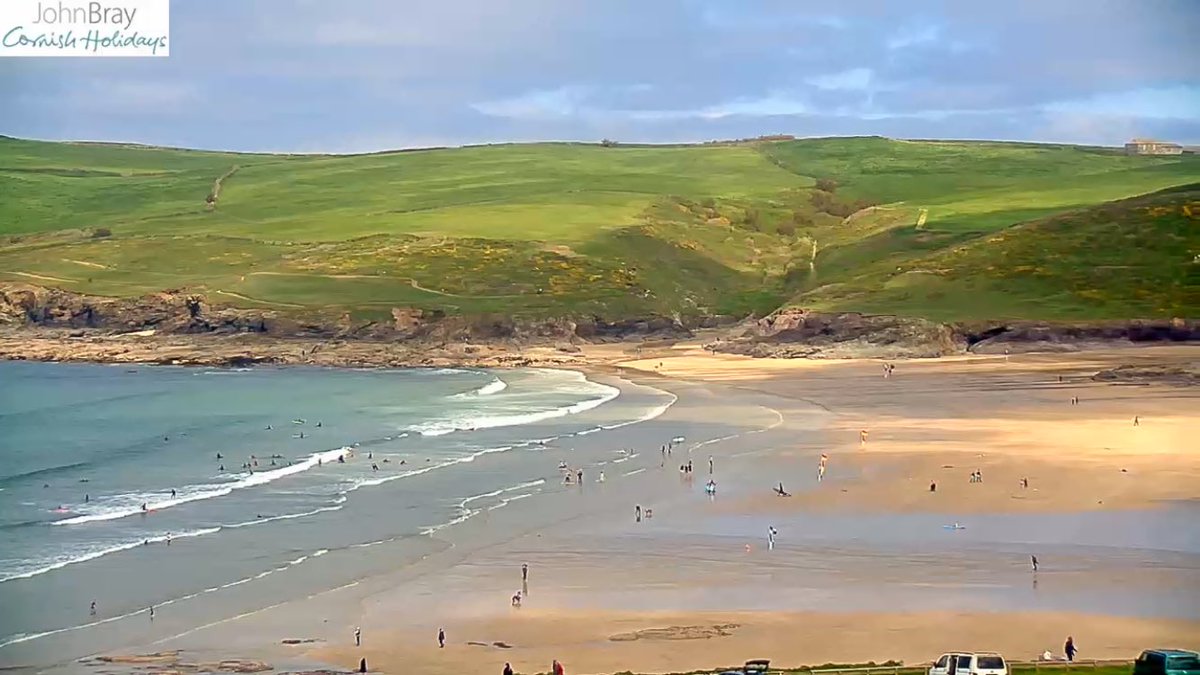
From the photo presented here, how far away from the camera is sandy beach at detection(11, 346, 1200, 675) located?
25156 millimetres

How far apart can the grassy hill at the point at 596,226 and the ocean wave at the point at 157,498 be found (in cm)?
4892

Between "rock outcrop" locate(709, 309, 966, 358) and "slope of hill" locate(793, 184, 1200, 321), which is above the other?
"slope of hill" locate(793, 184, 1200, 321)

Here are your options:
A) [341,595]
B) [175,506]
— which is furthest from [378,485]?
[341,595]

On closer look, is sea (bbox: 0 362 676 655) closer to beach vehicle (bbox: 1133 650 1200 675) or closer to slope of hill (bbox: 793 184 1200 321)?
beach vehicle (bbox: 1133 650 1200 675)

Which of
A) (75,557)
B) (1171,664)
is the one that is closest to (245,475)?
(75,557)

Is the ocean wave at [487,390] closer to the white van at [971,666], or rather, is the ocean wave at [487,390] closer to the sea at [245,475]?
the sea at [245,475]

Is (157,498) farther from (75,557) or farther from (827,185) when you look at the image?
(827,185)

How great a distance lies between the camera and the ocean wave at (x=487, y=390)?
239 ft

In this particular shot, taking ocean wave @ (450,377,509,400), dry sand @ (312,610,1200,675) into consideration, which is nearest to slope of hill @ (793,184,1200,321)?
ocean wave @ (450,377,509,400)

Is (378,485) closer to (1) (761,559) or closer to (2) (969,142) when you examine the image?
(1) (761,559)

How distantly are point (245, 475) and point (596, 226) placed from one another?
8490 centimetres

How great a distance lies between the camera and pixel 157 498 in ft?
140

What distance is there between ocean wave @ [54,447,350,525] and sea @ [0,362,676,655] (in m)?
0.10

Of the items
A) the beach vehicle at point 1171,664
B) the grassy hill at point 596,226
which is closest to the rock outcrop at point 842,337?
the grassy hill at point 596,226
